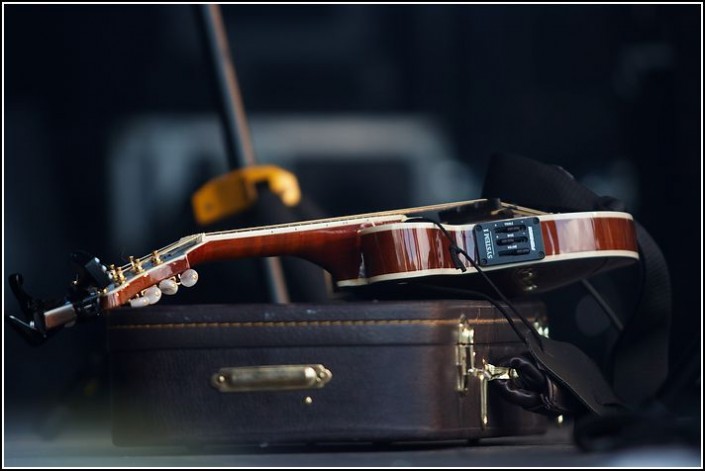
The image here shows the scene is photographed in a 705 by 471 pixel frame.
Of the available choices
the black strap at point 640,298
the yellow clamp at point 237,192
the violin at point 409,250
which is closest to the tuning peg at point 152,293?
the violin at point 409,250

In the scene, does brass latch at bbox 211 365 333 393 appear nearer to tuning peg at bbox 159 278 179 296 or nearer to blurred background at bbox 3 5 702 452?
tuning peg at bbox 159 278 179 296

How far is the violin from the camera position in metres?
1.24

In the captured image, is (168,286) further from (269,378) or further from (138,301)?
(269,378)

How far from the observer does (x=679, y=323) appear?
213 cm

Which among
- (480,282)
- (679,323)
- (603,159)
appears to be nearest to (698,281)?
(679,323)

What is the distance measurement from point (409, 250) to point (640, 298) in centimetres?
35

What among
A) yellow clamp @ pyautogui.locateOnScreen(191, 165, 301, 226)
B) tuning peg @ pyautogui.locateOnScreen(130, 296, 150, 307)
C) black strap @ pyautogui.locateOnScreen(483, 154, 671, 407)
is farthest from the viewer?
yellow clamp @ pyautogui.locateOnScreen(191, 165, 301, 226)

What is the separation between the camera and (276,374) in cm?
124

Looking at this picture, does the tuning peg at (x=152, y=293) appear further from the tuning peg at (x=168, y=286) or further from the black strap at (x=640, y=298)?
the black strap at (x=640, y=298)

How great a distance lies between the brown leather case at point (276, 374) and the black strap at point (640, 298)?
256 millimetres

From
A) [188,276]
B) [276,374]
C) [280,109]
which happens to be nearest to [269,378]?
[276,374]

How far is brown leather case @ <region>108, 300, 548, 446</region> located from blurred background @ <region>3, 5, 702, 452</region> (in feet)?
4.34

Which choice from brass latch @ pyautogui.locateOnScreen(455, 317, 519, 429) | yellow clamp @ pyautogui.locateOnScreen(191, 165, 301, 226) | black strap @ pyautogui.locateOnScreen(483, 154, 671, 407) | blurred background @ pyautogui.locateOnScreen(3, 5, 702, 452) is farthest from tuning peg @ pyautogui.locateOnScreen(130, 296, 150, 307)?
blurred background @ pyautogui.locateOnScreen(3, 5, 702, 452)

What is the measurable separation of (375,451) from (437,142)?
1.49 metres
